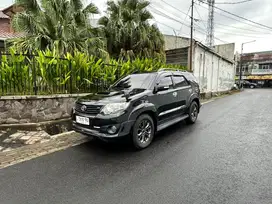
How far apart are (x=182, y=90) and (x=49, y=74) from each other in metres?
4.07

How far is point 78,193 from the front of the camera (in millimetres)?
2514

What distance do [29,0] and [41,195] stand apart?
9.02 meters

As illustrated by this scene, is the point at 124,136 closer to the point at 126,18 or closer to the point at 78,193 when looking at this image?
the point at 78,193

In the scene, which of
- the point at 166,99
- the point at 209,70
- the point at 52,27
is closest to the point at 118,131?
the point at 166,99

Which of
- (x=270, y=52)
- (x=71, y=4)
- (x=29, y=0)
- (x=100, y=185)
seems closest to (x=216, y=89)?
(x=71, y=4)

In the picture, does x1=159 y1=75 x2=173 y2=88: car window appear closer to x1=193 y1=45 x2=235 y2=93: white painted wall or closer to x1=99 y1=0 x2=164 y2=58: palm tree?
x1=99 y1=0 x2=164 y2=58: palm tree

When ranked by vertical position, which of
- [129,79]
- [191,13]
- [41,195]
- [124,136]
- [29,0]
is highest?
[191,13]

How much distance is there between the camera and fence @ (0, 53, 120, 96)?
537 centimetres

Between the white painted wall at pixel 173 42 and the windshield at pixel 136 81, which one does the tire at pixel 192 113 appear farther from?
the white painted wall at pixel 173 42

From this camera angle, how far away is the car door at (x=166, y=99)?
4.43 meters

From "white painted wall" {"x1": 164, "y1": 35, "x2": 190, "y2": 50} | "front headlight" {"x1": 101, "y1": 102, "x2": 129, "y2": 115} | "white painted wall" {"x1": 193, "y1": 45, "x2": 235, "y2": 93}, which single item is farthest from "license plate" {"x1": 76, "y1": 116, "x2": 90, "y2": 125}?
"white painted wall" {"x1": 164, "y1": 35, "x2": 190, "y2": 50}

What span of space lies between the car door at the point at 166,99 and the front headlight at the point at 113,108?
37.1 inches

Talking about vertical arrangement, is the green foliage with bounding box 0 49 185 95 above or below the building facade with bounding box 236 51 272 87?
below

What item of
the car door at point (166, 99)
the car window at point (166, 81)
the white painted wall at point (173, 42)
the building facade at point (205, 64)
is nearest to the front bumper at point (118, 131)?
the car door at point (166, 99)
